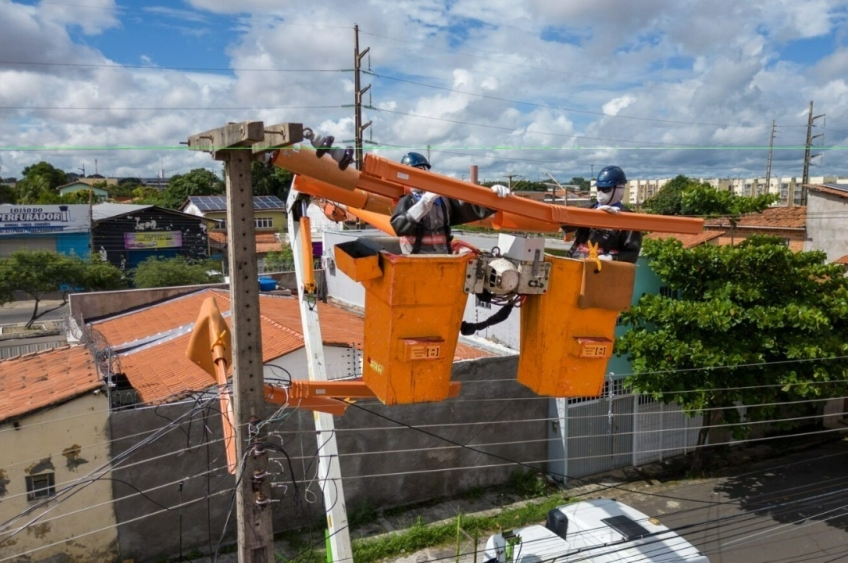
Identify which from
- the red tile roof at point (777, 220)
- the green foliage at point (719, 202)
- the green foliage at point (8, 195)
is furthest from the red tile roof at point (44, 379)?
the green foliage at point (8, 195)

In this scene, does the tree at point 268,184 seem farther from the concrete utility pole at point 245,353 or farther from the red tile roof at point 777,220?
the concrete utility pole at point 245,353

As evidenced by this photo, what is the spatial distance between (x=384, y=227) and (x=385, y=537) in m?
6.84

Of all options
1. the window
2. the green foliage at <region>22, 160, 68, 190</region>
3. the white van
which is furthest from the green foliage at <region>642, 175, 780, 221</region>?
the green foliage at <region>22, 160, 68, 190</region>

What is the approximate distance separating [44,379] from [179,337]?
151 inches

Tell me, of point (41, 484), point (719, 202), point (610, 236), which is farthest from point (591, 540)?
point (41, 484)

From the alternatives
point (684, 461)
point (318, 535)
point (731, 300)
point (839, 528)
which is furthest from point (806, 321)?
point (318, 535)

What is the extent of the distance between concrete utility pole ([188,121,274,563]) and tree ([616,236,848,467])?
8.14 m

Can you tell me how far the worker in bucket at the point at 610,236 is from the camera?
5578mm

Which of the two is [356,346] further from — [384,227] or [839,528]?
[839,528]

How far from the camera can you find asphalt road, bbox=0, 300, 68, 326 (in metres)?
30.9

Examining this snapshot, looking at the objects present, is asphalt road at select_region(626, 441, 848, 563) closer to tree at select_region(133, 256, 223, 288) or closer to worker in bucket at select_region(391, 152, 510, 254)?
worker in bucket at select_region(391, 152, 510, 254)

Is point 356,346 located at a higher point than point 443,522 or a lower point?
higher

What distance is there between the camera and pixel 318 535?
11117 millimetres

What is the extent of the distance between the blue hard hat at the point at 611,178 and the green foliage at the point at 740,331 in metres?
6.08
